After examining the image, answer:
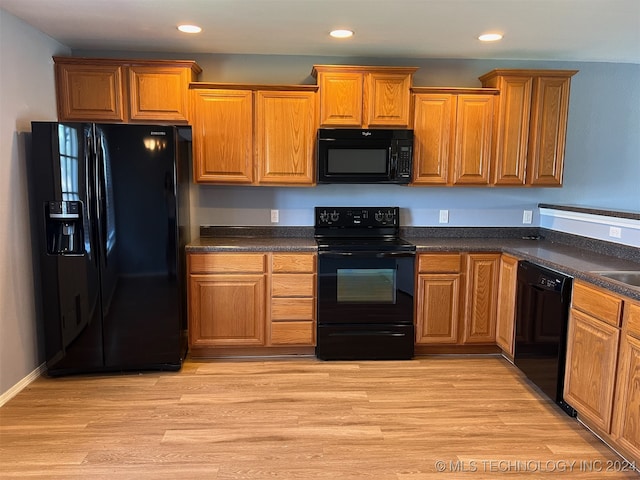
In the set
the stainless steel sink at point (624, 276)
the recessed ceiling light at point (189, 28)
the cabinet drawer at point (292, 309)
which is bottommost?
the cabinet drawer at point (292, 309)

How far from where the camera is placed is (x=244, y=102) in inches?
137

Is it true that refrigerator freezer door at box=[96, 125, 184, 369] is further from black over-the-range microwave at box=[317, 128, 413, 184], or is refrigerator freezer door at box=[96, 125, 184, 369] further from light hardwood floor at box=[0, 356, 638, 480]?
black over-the-range microwave at box=[317, 128, 413, 184]

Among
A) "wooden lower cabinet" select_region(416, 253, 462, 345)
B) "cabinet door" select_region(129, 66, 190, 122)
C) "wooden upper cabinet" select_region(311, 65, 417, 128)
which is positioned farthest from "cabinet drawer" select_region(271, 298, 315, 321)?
"cabinet door" select_region(129, 66, 190, 122)

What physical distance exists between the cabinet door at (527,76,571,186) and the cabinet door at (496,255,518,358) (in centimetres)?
77

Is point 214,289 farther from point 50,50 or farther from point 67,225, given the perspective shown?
point 50,50

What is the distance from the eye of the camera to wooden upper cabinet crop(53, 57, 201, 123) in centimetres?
334

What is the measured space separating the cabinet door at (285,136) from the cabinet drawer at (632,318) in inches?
86.7

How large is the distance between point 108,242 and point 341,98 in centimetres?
193

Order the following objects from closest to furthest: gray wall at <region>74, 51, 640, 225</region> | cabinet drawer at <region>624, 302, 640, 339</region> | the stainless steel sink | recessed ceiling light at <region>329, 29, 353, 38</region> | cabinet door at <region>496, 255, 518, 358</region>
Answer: cabinet drawer at <region>624, 302, 640, 339</region> < the stainless steel sink < recessed ceiling light at <region>329, 29, 353, 38</region> < cabinet door at <region>496, 255, 518, 358</region> < gray wall at <region>74, 51, 640, 225</region>

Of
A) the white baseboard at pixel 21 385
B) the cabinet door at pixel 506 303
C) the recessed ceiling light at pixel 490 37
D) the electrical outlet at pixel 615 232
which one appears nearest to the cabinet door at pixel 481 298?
the cabinet door at pixel 506 303

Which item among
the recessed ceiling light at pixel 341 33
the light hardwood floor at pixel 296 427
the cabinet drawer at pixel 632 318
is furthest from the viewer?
the recessed ceiling light at pixel 341 33

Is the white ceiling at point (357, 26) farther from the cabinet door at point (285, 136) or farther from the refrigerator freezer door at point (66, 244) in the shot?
the refrigerator freezer door at point (66, 244)

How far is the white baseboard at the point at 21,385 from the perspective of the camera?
2.79 m

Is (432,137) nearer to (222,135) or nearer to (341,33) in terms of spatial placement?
(341,33)
